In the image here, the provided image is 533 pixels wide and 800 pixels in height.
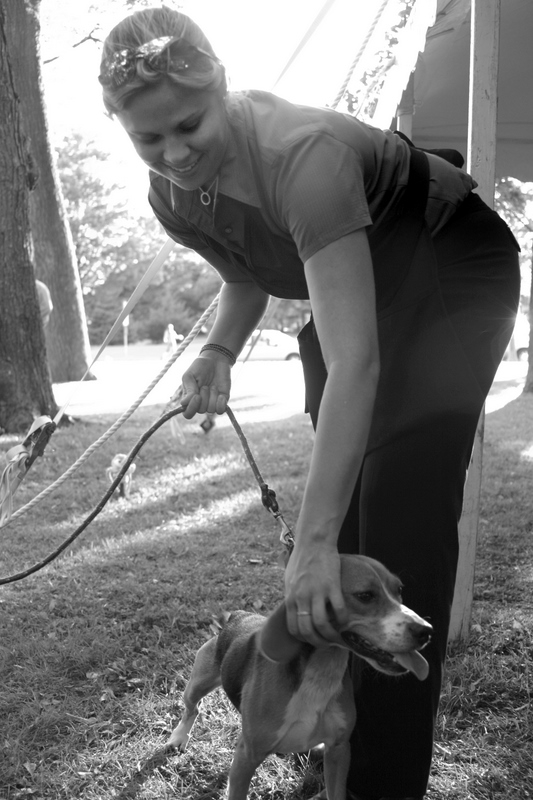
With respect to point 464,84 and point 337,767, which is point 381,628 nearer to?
point 337,767

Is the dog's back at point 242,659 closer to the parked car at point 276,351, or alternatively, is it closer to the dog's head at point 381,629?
the dog's head at point 381,629

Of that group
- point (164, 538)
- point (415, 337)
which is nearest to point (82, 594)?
point (164, 538)

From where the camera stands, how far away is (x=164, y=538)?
5.66m

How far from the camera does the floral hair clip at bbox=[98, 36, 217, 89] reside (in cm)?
168

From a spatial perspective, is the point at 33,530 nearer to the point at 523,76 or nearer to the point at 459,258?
the point at 459,258

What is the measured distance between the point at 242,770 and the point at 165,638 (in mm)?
1683

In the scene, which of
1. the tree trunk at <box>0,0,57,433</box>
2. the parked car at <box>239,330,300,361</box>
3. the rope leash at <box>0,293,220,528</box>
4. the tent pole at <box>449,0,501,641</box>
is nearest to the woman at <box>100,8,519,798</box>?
the rope leash at <box>0,293,220,528</box>

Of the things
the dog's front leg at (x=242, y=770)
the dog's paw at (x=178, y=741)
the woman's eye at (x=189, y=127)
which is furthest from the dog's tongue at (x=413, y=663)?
the dog's paw at (x=178, y=741)

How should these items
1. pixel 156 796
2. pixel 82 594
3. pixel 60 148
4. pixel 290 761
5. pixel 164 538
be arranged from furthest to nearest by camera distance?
pixel 60 148 < pixel 164 538 < pixel 82 594 < pixel 290 761 < pixel 156 796

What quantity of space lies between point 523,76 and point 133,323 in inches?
1803

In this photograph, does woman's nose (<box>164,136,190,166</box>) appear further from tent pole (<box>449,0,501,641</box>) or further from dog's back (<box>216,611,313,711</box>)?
tent pole (<box>449,0,501,641</box>)

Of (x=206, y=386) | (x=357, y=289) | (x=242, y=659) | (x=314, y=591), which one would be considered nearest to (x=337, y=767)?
(x=242, y=659)

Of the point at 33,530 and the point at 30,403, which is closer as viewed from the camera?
the point at 33,530

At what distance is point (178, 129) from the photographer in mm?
1742
